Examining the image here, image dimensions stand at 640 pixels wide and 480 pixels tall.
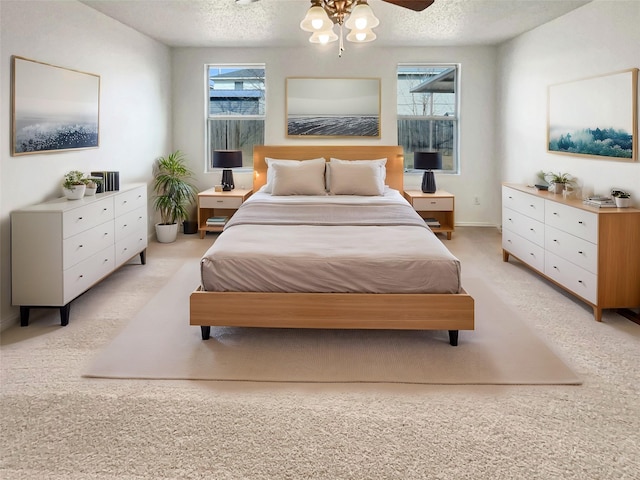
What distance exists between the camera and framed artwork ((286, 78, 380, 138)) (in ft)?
22.9

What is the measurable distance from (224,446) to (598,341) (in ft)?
8.06

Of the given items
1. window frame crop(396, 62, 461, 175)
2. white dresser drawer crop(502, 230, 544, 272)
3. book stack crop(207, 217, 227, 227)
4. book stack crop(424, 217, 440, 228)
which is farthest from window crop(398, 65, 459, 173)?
book stack crop(207, 217, 227, 227)

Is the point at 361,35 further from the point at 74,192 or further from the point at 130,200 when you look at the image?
the point at 130,200

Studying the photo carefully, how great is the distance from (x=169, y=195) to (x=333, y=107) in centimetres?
238

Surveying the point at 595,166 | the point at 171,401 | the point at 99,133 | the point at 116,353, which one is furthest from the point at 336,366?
the point at 99,133

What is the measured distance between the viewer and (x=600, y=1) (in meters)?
A: 4.36

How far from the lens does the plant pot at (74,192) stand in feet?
13.3

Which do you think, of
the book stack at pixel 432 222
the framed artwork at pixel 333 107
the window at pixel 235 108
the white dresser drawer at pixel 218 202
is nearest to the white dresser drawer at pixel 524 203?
the book stack at pixel 432 222

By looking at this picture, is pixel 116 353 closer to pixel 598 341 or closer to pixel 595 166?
pixel 598 341

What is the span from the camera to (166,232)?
6.44 m

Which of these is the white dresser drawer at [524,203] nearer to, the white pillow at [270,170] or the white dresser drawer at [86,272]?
the white pillow at [270,170]

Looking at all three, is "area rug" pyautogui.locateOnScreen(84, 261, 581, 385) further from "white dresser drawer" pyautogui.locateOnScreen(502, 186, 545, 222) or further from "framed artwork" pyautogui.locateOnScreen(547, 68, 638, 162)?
"framed artwork" pyautogui.locateOnScreen(547, 68, 638, 162)

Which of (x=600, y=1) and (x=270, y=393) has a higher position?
(x=600, y=1)

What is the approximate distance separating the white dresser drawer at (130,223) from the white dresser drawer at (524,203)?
3.65m
